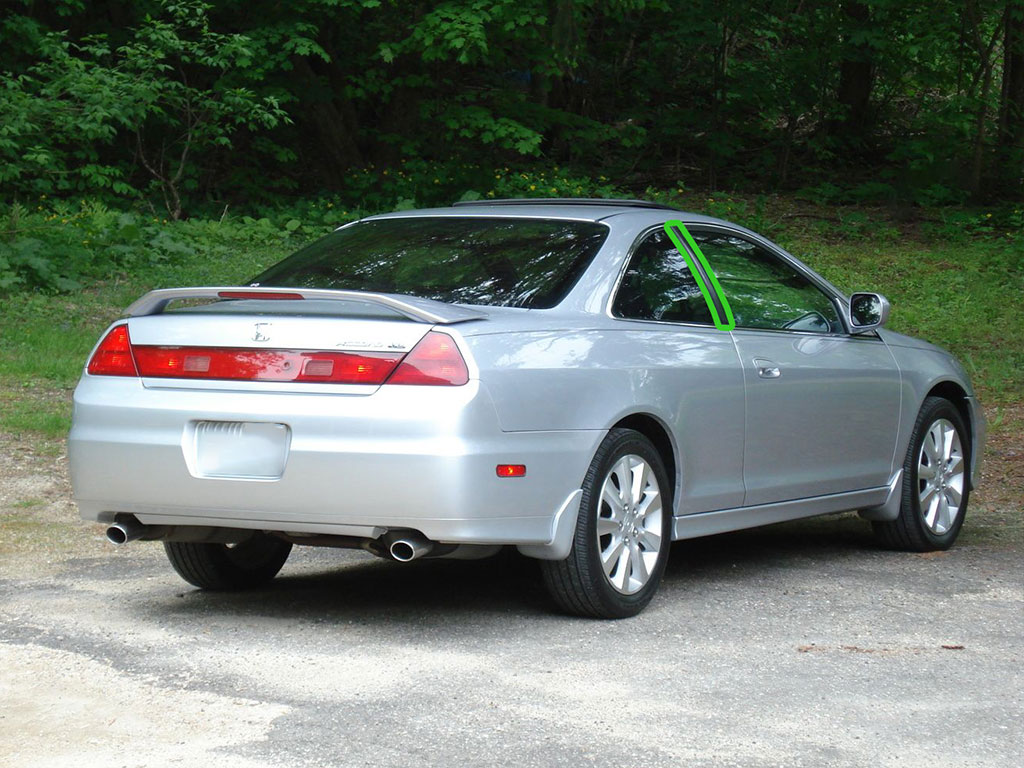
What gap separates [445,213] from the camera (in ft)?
20.2

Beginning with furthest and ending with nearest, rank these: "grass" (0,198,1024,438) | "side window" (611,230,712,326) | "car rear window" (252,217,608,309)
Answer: "grass" (0,198,1024,438)
"side window" (611,230,712,326)
"car rear window" (252,217,608,309)

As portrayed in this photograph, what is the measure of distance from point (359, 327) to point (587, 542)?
112 cm

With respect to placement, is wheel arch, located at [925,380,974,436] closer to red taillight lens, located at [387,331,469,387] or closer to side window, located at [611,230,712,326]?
side window, located at [611,230,712,326]

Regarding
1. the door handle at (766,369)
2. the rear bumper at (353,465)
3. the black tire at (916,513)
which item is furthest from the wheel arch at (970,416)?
the rear bumper at (353,465)

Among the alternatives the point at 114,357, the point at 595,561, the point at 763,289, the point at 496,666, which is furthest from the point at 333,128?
the point at 496,666

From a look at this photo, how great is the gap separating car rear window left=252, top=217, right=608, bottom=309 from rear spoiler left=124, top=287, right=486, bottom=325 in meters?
0.30

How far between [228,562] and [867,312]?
3.10 metres

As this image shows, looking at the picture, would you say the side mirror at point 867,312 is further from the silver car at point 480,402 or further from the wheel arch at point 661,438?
the wheel arch at point 661,438

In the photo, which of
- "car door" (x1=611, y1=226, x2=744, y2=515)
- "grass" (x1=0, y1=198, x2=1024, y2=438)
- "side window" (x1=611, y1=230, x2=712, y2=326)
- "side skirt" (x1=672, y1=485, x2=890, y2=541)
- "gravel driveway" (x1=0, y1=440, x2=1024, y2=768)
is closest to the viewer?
"gravel driveway" (x1=0, y1=440, x2=1024, y2=768)

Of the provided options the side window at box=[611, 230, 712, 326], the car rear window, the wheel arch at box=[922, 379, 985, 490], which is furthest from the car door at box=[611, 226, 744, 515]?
the wheel arch at box=[922, 379, 985, 490]

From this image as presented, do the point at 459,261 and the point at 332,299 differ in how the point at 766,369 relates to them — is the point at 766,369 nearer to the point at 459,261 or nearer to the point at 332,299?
the point at 459,261

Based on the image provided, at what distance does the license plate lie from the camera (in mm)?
4863

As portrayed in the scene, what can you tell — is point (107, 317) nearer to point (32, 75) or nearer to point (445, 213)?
point (32, 75)

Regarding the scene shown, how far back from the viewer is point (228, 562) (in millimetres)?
5973
